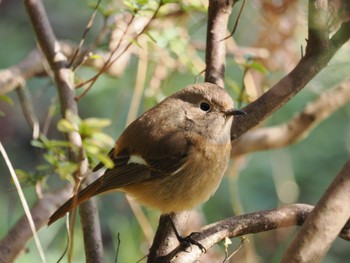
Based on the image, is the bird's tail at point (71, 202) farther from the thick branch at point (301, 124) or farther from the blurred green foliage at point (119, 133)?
the blurred green foliage at point (119, 133)

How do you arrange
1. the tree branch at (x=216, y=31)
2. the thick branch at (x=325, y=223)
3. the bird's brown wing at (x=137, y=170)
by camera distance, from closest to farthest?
the thick branch at (x=325, y=223) < the tree branch at (x=216, y=31) < the bird's brown wing at (x=137, y=170)

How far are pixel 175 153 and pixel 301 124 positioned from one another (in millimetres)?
893

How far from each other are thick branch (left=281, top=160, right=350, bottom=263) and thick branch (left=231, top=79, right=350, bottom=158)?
1.59 m

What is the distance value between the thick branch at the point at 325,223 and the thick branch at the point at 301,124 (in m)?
1.59

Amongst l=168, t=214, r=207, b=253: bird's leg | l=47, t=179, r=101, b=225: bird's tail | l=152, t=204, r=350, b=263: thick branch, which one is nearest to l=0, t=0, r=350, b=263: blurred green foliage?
l=168, t=214, r=207, b=253: bird's leg

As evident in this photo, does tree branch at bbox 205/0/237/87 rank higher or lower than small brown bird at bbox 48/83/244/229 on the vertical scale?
higher

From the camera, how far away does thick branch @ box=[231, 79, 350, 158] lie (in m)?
3.34

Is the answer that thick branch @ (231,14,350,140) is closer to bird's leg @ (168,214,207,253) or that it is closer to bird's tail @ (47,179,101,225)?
bird's leg @ (168,214,207,253)

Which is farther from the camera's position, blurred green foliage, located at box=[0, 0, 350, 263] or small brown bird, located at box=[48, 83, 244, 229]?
blurred green foliage, located at box=[0, 0, 350, 263]

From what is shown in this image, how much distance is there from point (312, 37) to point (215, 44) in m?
0.49

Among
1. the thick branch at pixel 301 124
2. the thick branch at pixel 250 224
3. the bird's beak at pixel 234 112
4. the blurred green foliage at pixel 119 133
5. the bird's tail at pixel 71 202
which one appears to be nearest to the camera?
the thick branch at pixel 250 224

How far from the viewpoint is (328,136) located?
5090 millimetres

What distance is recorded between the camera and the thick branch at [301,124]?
334 cm

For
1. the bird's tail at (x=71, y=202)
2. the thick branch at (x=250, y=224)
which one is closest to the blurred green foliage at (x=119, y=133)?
the bird's tail at (x=71, y=202)
